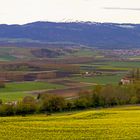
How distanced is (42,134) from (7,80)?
113781 millimetres

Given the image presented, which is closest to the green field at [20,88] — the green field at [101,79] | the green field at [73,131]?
the green field at [101,79]

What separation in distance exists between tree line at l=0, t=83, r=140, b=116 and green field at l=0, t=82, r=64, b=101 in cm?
2009

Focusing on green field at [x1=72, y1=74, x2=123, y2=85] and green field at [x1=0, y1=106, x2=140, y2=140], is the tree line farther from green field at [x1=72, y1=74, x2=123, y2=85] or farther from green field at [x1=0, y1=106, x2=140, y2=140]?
green field at [x1=72, y1=74, x2=123, y2=85]

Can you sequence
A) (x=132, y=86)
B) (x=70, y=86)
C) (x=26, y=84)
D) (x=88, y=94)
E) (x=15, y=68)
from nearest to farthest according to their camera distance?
(x=88, y=94) < (x=132, y=86) < (x=70, y=86) < (x=26, y=84) < (x=15, y=68)

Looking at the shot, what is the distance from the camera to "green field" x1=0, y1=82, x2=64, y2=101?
363 ft

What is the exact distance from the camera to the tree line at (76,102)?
80.9 metres

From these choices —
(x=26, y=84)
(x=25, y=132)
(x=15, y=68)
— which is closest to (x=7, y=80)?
(x=26, y=84)

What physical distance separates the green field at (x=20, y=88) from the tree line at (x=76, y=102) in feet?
65.9

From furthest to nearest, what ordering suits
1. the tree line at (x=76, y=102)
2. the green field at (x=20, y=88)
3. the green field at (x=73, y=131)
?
the green field at (x=20, y=88) → the tree line at (x=76, y=102) → the green field at (x=73, y=131)

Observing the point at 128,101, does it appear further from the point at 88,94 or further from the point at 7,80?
the point at 7,80

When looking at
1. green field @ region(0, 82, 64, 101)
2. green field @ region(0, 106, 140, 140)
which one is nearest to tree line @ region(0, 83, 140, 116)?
green field @ region(0, 82, 64, 101)

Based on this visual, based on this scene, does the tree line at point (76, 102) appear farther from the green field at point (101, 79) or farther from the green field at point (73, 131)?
the green field at point (101, 79)

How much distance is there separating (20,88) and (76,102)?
141ft

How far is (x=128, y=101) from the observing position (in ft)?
309
